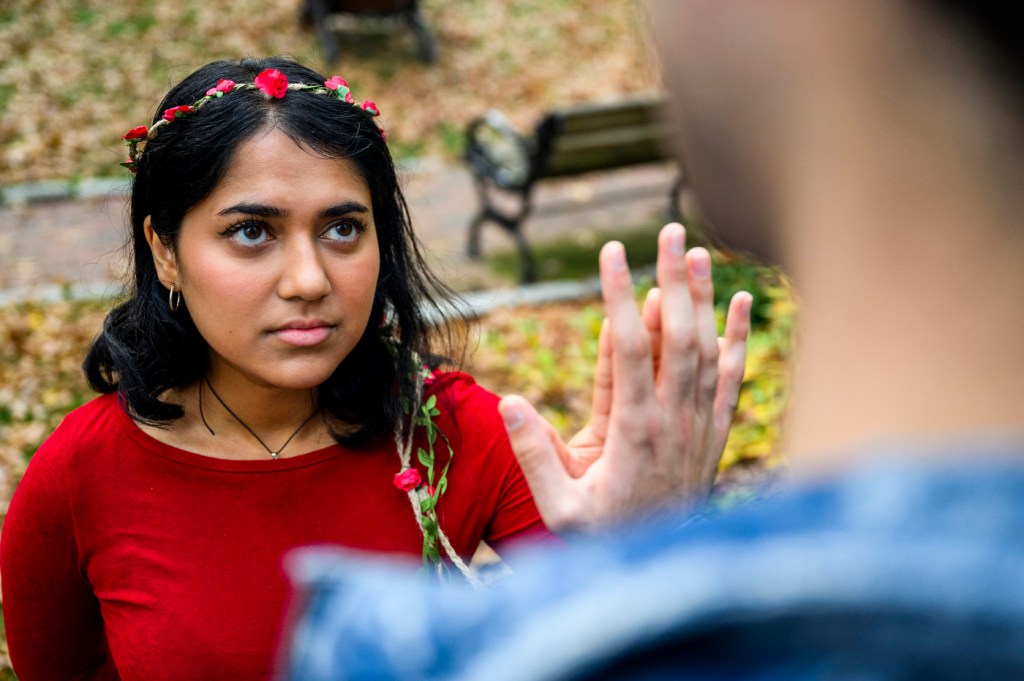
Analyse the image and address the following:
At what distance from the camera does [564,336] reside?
612 centimetres

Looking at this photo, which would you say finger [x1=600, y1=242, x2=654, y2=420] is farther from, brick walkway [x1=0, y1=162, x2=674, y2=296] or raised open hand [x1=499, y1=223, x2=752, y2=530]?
brick walkway [x1=0, y1=162, x2=674, y2=296]

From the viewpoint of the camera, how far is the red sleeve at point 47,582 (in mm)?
2023

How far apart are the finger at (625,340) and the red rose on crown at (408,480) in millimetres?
751

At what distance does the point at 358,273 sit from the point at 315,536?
57cm

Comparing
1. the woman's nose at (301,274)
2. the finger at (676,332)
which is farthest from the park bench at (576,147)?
the finger at (676,332)

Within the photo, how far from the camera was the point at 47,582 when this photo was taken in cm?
208

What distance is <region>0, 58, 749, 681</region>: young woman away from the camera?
1.93 metres

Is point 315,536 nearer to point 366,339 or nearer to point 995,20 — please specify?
point 366,339

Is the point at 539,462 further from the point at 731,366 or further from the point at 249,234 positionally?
the point at 249,234

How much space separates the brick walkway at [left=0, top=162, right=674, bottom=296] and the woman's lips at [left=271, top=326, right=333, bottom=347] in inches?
169

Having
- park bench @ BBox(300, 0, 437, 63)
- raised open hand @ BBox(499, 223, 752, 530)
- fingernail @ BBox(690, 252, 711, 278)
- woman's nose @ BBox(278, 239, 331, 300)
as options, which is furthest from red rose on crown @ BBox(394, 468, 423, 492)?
park bench @ BBox(300, 0, 437, 63)

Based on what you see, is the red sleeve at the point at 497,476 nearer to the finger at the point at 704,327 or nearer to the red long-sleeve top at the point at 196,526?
the red long-sleeve top at the point at 196,526

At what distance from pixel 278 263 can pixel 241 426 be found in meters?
0.42

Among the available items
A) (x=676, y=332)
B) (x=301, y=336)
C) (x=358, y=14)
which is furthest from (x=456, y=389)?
(x=358, y=14)
